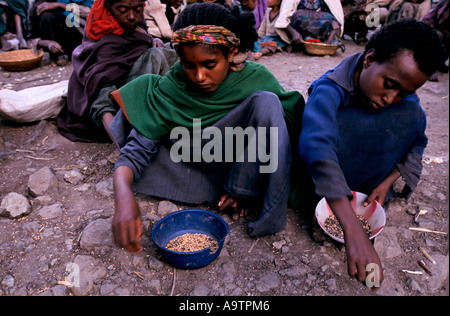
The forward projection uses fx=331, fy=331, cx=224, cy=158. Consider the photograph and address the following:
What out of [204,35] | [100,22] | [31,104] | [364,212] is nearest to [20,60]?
[31,104]

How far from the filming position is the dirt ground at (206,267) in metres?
1.60

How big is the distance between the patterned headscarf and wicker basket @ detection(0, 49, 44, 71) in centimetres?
390

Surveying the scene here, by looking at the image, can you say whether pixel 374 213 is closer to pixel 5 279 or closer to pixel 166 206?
pixel 166 206

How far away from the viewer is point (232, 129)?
1996mm

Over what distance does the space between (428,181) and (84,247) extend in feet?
7.87

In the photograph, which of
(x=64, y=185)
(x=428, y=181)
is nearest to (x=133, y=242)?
(x=64, y=185)

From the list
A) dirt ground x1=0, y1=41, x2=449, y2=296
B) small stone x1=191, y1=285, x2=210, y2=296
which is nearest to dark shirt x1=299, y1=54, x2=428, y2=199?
dirt ground x1=0, y1=41, x2=449, y2=296

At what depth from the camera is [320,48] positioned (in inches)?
243

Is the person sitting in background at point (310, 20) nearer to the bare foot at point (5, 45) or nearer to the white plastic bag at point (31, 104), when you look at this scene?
the white plastic bag at point (31, 104)

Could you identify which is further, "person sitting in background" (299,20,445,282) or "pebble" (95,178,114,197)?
"pebble" (95,178,114,197)

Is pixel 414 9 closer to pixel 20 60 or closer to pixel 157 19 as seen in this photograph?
pixel 157 19

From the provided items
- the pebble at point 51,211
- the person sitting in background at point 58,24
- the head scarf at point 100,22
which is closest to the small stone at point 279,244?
the pebble at point 51,211

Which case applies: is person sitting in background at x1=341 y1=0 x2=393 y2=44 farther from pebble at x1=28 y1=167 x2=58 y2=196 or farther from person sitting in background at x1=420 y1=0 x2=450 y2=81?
pebble at x1=28 y1=167 x2=58 y2=196

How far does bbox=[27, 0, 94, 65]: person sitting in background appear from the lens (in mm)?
4973
